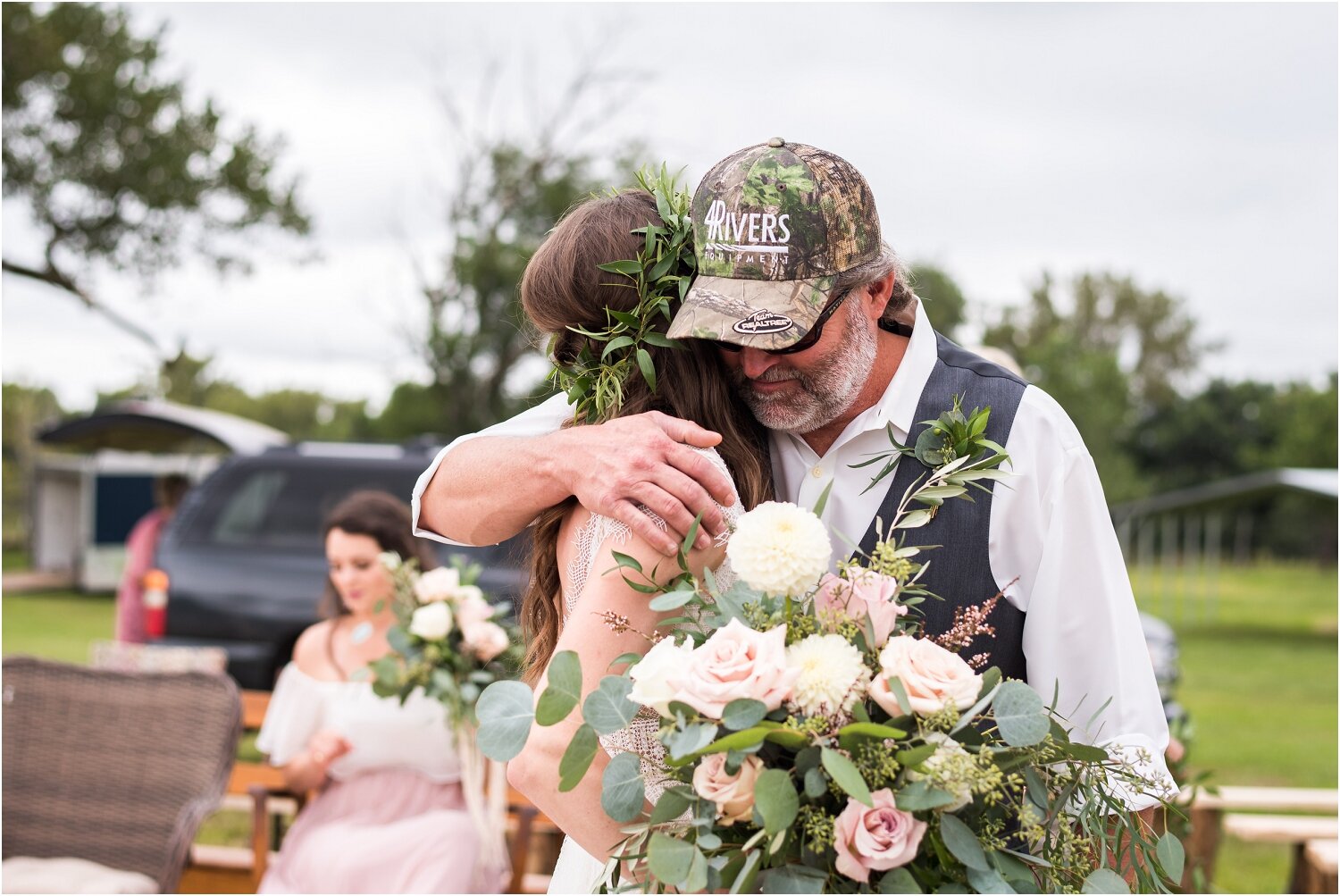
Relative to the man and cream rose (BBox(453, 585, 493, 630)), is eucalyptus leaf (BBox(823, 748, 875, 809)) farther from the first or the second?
cream rose (BBox(453, 585, 493, 630))

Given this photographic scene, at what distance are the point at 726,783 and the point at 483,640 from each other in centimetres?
282

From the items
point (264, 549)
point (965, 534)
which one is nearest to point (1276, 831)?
point (965, 534)

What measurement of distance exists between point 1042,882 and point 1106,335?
188 ft

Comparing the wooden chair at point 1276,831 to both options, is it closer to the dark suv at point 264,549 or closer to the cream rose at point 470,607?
the cream rose at point 470,607

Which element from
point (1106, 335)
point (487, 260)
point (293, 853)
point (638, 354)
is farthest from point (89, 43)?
point (1106, 335)

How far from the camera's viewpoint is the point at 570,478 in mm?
1848

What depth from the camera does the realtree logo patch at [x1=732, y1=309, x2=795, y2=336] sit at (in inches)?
74.0

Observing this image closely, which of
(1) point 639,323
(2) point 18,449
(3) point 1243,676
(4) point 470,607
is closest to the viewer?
(1) point 639,323

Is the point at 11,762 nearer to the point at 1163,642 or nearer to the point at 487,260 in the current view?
the point at 1163,642

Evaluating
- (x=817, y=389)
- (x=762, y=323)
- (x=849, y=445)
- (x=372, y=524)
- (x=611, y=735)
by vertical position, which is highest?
(x=762, y=323)

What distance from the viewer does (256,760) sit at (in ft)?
27.8

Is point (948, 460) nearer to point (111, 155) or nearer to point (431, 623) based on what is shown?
point (431, 623)

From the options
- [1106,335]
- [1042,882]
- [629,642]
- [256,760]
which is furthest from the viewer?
[1106,335]

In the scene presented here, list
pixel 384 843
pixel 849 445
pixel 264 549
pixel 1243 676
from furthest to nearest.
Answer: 1. pixel 1243 676
2. pixel 264 549
3. pixel 384 843
4. pixel 849 445
